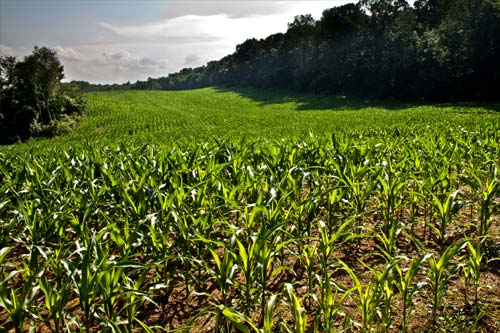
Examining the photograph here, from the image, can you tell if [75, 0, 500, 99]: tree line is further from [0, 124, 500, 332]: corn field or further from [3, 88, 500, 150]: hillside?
[0, 124, 500, 332]: corn field

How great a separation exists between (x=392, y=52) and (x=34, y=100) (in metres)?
52.4

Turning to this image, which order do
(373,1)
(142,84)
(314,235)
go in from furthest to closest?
(142,84)
(373,1)
(314,235)

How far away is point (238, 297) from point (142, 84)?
198 meters

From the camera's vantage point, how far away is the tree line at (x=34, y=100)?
Result: 150 ft

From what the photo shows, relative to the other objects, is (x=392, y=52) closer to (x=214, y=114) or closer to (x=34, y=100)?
(x=214, y=114)

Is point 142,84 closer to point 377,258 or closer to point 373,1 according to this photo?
point 373,1

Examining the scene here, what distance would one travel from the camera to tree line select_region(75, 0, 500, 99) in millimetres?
40594

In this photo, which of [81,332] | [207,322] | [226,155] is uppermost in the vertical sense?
[226,155]

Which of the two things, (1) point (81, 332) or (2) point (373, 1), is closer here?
(1) point (81, 332)

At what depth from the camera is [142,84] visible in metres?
186

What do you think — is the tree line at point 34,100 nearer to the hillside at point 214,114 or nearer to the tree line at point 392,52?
the hillside at point 214,114

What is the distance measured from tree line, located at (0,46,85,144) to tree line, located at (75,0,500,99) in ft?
147

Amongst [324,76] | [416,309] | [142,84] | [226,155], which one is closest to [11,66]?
[324,76]

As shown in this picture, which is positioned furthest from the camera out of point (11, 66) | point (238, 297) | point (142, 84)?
point (142, 84)
